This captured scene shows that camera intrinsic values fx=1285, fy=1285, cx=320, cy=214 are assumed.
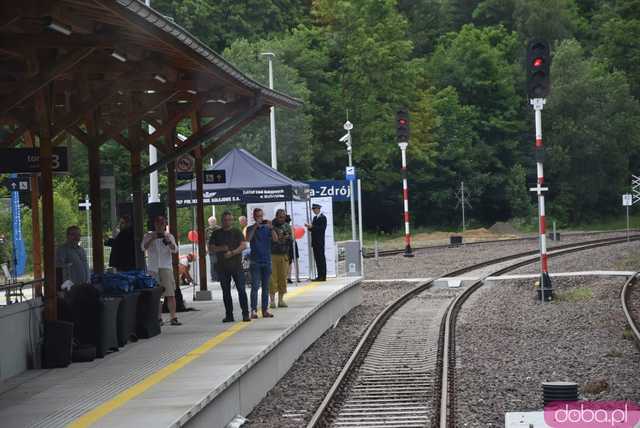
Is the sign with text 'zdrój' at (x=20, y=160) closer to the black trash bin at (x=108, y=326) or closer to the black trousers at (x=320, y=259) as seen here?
the black trash bin at (x=108, y=326)

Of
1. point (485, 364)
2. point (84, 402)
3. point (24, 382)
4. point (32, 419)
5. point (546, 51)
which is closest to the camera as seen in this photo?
point (32, 419)

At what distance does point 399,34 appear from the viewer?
72.9 m

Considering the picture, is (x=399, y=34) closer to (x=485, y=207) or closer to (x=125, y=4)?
(x=485, y=207)

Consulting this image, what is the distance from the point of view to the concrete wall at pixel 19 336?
502 inches

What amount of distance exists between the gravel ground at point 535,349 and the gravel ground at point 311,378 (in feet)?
5.01

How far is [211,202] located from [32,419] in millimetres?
14227

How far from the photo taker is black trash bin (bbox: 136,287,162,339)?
16.2 meters

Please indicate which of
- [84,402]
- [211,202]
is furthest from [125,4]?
[211,202]

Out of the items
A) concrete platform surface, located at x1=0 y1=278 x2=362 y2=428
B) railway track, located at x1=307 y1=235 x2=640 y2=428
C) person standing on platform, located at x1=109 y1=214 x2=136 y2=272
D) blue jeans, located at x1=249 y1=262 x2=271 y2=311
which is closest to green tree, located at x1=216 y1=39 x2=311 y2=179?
railway track, located at x1=307 y1=235 x2=640 y2=428

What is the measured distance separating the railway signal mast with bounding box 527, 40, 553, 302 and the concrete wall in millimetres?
12004

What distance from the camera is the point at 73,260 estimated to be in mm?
15016

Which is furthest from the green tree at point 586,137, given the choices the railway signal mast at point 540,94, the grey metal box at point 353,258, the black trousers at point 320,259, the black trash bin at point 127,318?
the black trash bin at point 127,318

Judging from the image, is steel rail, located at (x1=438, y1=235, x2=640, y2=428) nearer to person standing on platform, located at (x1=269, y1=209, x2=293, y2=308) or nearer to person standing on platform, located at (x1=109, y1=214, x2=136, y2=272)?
person standing on platform, located at (x1=269, y1=209, x2=293, y2=308)

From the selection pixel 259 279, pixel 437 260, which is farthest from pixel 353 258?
pixel 437 260
